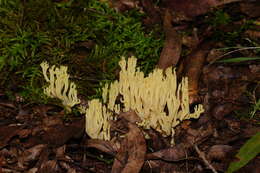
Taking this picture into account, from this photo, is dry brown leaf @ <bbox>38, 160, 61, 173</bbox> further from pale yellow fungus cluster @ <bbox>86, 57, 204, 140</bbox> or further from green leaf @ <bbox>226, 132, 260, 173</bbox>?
green leaf @ <bbox>226, 132, 260, 173</bbox>

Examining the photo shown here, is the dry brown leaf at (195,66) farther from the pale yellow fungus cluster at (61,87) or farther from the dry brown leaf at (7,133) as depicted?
the dry brown leaf at (7,133)

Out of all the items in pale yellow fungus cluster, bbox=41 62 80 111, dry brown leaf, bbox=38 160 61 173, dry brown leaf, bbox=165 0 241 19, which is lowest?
dry brown leaf, bbox=38 160 61 173

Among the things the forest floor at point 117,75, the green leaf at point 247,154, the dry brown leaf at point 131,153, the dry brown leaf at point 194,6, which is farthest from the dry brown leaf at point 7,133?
the dry brown leaf at point 194,6

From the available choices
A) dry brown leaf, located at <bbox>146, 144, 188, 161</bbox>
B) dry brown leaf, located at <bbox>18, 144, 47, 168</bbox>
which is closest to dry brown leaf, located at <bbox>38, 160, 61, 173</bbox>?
dry brown leaf, located at <bbox>18, 144, 47, 168</bbox>

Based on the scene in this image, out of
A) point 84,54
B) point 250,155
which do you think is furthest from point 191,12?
point 250,155

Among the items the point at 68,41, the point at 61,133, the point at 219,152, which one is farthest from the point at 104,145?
the point at 68,41

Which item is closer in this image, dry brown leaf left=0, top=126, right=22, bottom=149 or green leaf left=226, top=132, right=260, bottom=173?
green leaf left=226, top=132, right=260, bottom=173
